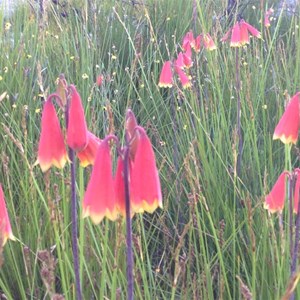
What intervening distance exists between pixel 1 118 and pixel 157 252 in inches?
39.1

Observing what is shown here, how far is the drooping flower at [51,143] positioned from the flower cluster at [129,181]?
0.47ft

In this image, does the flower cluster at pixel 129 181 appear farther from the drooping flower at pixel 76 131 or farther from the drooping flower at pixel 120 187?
the drooping flower at pixel 76 131

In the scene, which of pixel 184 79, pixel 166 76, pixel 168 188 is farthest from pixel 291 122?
pixel 166 76

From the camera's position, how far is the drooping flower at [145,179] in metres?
0.88

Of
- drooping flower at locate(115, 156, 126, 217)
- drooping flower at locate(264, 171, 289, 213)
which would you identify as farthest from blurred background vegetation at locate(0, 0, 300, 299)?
drooping flower at locate(115, 156, 126, 217)

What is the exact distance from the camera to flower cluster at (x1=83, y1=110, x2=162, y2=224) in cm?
88

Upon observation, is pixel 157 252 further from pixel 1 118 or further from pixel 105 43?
pixel 105 43

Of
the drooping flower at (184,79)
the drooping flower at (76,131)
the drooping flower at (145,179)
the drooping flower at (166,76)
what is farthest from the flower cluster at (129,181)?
the drooping flower at (166,76)

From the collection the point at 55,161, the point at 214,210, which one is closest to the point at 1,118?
the point at 214,210

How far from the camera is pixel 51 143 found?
1026mm

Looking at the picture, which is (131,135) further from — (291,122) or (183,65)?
(183,65)

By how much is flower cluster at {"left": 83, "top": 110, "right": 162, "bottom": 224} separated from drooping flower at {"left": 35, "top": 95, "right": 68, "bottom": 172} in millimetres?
143

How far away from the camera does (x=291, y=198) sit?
127cm

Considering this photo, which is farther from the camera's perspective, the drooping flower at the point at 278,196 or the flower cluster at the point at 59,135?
the drooping flower at the point at 278,196
